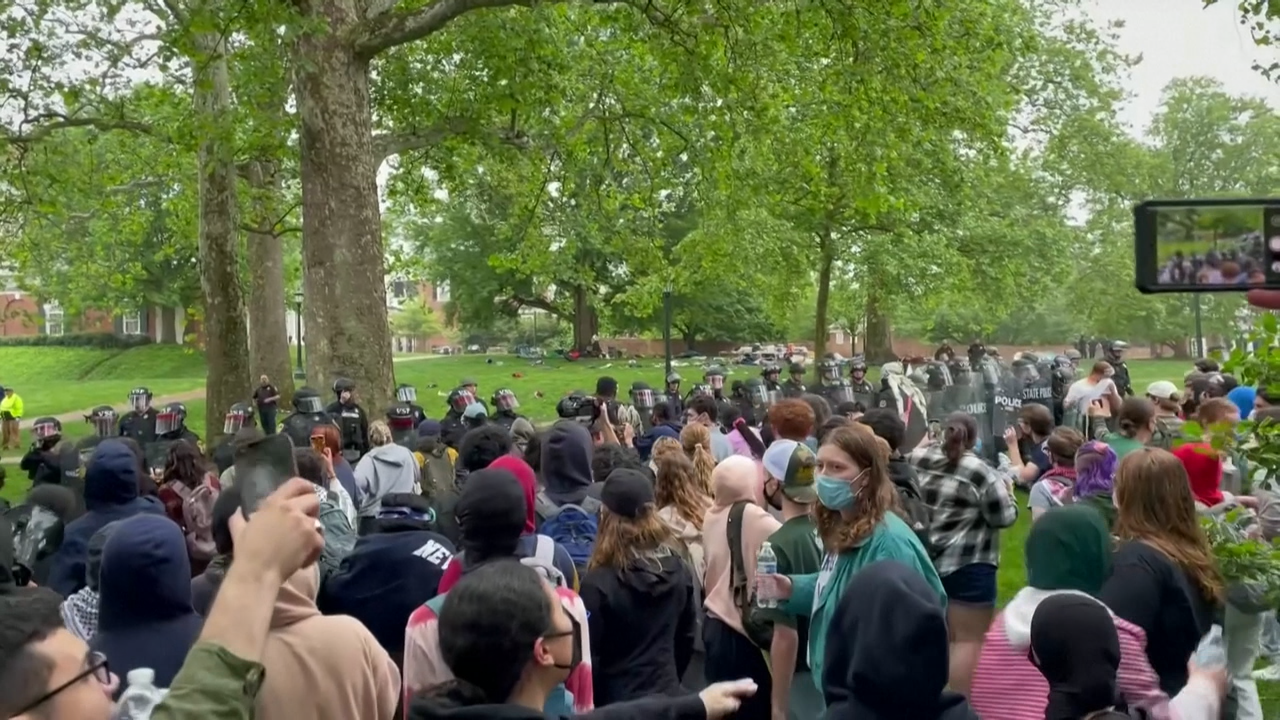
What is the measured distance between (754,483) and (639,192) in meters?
15.8

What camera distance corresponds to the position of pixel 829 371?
2033 cm

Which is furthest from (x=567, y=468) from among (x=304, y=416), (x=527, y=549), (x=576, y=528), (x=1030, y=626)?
(x=304, y=416)

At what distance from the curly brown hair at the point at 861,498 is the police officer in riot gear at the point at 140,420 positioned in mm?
11302

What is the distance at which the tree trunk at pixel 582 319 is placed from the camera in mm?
56506

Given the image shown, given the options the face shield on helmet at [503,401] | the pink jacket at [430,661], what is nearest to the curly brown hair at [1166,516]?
the pink jacket at [430,661]

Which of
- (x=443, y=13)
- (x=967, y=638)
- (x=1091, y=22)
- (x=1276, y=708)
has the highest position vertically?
(x=1091, y=22)

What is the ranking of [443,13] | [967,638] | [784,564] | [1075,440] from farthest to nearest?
[443,13] < [1075,440] < [967,638] < [784,564]

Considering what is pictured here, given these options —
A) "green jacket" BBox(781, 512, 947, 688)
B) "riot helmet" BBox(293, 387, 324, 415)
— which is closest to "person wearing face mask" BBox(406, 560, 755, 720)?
"green jacket" BBox(781, 512, 947, 688)

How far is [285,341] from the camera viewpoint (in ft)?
92.8

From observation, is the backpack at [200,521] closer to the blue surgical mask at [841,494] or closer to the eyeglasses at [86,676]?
the blue surgical mask at [841,494]

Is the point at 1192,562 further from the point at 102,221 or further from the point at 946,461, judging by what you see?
the point at 102,221

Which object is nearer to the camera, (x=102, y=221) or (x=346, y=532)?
(x=346, y=532)

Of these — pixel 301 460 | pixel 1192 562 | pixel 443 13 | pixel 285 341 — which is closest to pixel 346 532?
pixel 301 460

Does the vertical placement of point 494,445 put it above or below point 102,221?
below
